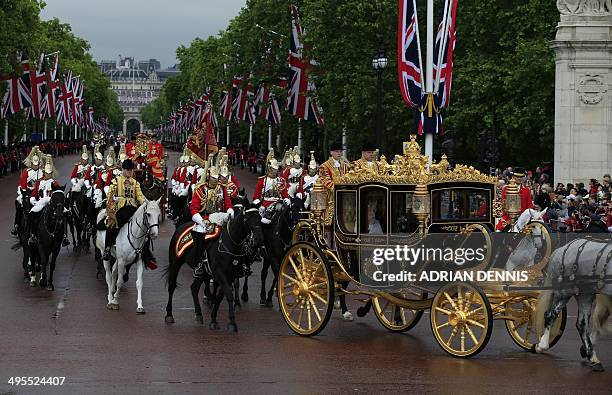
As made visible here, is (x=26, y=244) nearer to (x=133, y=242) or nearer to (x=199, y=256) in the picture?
(x=133, y=242)

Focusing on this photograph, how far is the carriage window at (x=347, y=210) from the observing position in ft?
53.9

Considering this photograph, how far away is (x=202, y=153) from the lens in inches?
1156

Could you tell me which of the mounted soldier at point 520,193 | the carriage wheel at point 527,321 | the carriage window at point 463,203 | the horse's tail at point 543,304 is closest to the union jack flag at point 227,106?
the mounted soldier at point 520,193

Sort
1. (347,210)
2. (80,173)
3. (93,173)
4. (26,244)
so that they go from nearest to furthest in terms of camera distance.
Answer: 1. (347,210)
2. (26,244)
3. (80,173)
4. (93,173)

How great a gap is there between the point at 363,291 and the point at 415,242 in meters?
1.18

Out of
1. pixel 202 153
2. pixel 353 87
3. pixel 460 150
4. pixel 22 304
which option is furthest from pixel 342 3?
pixel 22 304

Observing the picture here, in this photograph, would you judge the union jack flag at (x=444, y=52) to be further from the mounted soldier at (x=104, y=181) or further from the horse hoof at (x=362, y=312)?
the horse hoof at (x=362, y=312)

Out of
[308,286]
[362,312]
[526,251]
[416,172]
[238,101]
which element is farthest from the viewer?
[238,101]

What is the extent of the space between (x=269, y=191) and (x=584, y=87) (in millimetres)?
12922

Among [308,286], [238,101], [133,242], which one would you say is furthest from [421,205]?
[238,101]

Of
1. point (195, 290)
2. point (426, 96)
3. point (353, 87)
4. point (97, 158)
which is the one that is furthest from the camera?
point (353, 87)

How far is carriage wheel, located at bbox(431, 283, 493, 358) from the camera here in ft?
45.7

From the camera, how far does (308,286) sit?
1603 centimetres

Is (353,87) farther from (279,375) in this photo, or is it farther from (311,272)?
(279,375)
